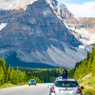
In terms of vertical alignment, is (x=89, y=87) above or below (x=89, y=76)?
above

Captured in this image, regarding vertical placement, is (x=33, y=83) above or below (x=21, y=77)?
above

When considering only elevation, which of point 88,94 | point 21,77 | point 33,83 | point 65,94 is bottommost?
point 21,77

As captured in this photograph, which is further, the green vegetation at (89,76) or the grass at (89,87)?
the green vegetation at (89,76)

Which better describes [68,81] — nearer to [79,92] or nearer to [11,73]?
[79,92]

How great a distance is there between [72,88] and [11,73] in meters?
77.3


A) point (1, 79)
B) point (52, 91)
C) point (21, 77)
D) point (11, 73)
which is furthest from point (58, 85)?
point (21, 77)

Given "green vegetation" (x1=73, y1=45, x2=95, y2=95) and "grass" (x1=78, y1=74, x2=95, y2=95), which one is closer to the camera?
"grass" (x1=78, y1=74, x2=95, y2=95)

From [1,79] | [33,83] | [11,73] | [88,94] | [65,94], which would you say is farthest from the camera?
[11,73]

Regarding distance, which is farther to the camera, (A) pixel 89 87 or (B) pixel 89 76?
(B) pixel 89 76

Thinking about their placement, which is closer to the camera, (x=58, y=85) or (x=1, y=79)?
(x=58, y=85)

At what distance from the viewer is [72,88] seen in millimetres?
18016

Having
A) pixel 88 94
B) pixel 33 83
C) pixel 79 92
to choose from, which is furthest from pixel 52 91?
pixel 33 83

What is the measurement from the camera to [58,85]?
18.8 m

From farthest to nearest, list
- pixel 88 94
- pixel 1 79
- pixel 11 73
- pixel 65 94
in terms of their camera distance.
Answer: pixel 11 73, pixel 1 79, pixel 88 94, pixel 65 94
